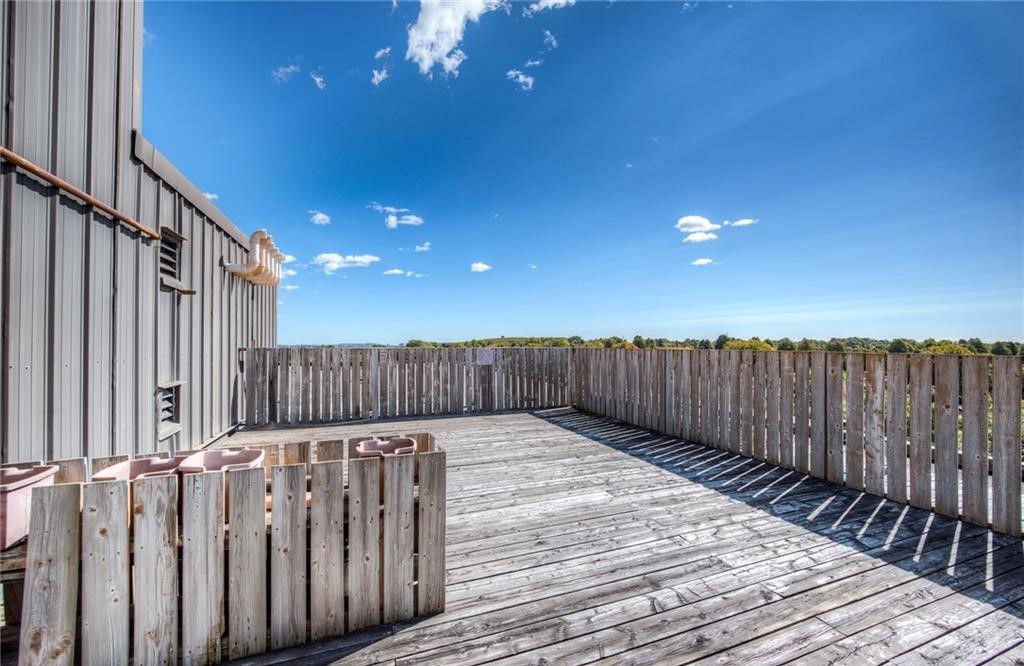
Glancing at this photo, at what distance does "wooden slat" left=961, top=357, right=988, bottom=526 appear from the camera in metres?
2.77

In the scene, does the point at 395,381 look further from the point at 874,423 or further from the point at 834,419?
the point at 874,423

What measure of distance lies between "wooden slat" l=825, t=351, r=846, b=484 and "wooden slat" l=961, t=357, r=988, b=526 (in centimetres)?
80

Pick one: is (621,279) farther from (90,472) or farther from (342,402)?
(90,472)

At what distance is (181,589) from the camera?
4.90 feet

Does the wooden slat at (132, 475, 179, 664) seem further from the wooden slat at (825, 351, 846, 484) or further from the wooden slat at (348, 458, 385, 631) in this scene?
the wooden slat at (825, 351, 846, 484)

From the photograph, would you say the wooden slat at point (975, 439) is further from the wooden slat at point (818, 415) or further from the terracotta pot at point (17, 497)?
the terracotta pot at point (17, 497)

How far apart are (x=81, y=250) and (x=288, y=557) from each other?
2.75m

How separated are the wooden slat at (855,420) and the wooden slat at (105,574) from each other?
503 cm

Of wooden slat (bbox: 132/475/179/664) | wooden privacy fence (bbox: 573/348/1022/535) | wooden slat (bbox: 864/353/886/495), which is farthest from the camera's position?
wooden slat (bbox: 864/353/886/495)

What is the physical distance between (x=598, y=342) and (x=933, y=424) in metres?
7.90

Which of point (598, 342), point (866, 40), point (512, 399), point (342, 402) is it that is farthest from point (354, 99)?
point (866, 40)

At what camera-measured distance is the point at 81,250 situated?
2646 millimetres

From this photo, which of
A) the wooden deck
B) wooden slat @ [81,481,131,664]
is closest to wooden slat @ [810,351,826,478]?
the wooden deck

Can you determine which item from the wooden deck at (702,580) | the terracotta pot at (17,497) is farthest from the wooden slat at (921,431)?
the terracotta pot at (17,497)
